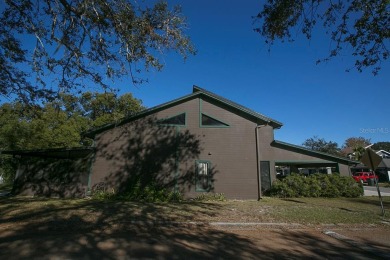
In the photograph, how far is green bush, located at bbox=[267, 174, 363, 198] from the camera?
18766mm

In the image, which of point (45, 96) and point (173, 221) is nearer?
point (173, 221)

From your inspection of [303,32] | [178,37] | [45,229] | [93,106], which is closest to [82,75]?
[178,37]

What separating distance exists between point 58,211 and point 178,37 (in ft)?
25.0

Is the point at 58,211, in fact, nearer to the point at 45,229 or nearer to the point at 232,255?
the point at 45,229

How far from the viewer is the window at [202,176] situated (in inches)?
656

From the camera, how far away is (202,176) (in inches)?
663

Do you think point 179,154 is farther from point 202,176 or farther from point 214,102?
point 214,102

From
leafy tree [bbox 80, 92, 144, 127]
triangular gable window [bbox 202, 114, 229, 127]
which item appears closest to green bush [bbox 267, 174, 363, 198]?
triangular gable window [bbox 202, 114, 229, 127]

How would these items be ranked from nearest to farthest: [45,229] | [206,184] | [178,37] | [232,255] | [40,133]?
[232,255]
[45,229]
[178,37]
[206,184]
[40,133]

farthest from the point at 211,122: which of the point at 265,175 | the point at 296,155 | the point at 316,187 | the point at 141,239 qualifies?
the point at 141,239

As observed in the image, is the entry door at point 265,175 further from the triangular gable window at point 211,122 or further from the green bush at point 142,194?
the green bush at point 142,194

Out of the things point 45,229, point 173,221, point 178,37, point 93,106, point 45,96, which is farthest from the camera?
point 93,106

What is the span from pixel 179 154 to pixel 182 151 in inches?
10.6

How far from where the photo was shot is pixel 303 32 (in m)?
9.23
